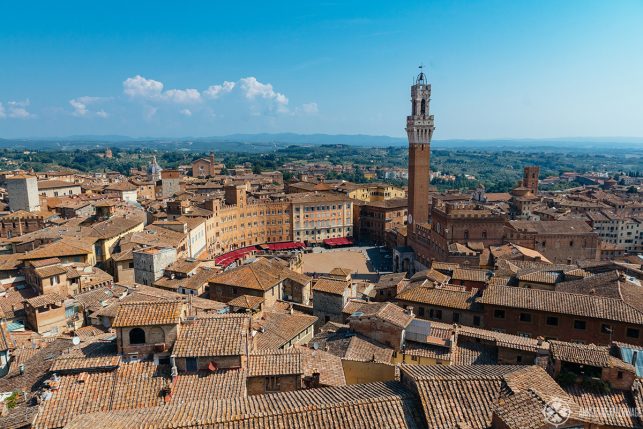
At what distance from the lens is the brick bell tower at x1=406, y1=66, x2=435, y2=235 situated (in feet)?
242

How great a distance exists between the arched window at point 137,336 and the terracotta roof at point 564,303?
20.6 meters

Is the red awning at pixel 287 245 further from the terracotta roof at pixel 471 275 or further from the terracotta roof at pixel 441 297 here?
the terracotta roof at pixel 441 297

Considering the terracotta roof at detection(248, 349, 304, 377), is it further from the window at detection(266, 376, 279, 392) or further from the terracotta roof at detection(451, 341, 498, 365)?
the terracotta roof at detection(451, 341, 498, 365)

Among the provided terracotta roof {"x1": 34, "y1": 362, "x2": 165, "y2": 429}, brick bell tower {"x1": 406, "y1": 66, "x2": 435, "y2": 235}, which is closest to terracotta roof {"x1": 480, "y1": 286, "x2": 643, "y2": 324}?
terracotta roof {"x1": 34, "y1": 362, "x2": 165, "y2": 429}

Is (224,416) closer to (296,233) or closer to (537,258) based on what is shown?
(537,258)

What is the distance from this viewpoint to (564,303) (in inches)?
1058

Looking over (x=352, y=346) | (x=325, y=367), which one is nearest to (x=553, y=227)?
(x=352, y=346)

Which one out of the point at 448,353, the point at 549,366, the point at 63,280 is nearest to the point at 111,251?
the point at 63,280

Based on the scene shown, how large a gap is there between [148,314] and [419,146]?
63819 millimetres

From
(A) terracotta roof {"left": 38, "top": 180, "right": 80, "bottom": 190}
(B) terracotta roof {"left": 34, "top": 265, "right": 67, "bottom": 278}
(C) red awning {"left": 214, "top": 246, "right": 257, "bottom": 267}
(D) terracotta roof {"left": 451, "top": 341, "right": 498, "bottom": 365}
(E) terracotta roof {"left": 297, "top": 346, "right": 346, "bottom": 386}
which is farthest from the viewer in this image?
(A) terracotta roof {"left": 38, "top": 180, "right": 80, "bottom": 190}

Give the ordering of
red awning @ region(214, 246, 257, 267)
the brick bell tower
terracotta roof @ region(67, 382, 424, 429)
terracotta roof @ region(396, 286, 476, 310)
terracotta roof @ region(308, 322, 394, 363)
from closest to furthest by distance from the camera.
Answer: terracotta roof @ region(67, 382, 424, 429)
terracotta roof @ region(308, 322, 394, 363)
terracotta roof @ region(396, 286, 476, 310)
red awning @ region(214, 246, 257, 267)
the brick bell tower

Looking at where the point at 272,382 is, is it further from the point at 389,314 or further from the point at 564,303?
the point at 564,303

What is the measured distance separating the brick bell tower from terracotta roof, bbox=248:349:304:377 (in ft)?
193

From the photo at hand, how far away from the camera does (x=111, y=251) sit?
4622 centimetres
